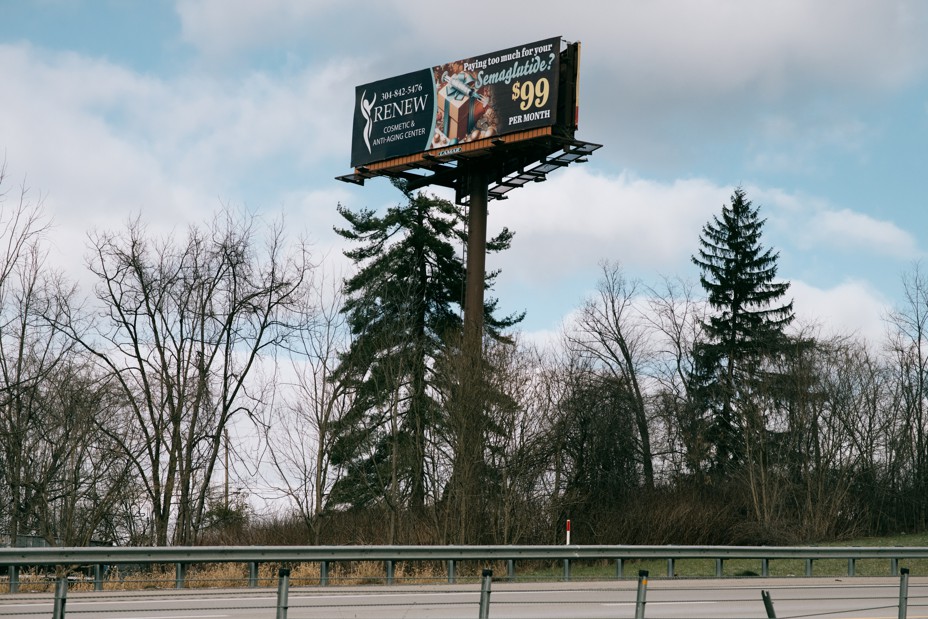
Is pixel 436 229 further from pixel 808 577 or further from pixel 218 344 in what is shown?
pixel 808 577

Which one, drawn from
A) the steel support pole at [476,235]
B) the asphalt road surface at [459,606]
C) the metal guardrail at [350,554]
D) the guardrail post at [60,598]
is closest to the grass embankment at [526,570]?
the metal guardrail at [350,554]

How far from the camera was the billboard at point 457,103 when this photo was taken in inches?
1656

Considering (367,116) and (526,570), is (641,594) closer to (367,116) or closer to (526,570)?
(526,570)

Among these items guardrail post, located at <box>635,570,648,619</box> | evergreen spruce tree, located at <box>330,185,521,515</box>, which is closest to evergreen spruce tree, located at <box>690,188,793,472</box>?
evergreen spruce tree, located at <box>330,185,521,515</box>

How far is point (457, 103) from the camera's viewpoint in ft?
145

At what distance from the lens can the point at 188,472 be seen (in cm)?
3203

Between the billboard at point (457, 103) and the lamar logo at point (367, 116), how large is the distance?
4 cm

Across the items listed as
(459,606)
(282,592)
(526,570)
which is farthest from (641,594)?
(526,570)

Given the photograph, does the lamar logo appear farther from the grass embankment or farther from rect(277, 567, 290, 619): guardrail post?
rect(277, 567, 290, 619): guardrail post

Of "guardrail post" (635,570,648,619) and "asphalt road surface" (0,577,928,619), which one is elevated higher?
"guardrail post" (635,570,648,619)

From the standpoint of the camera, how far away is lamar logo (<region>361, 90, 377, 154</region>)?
4688 cm

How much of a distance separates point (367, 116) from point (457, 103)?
493 cm

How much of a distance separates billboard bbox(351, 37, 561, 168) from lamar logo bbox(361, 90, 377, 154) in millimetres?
43

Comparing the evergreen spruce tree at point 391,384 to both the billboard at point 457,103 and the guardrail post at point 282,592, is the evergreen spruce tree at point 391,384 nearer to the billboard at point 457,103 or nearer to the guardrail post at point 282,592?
the billboard at point 457,103
